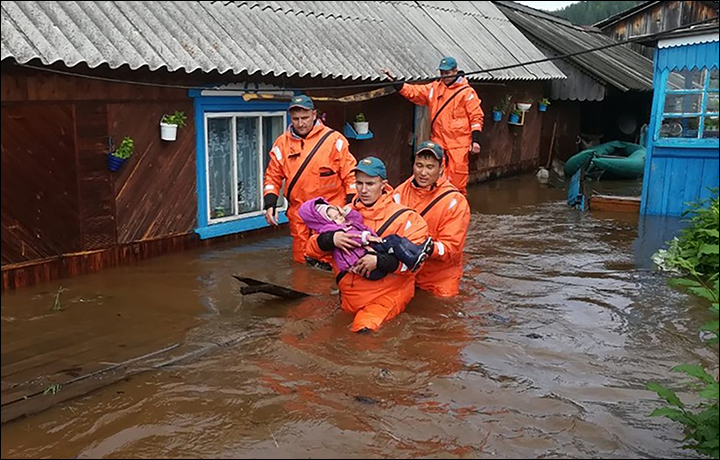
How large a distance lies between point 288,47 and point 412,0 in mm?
6527

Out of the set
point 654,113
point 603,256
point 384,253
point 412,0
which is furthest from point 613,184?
point 384,253

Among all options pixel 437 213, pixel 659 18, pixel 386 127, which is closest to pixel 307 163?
pixel 437 213

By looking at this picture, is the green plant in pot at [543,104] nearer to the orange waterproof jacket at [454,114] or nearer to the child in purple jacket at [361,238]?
the orange waterproof jacket at [454,114]

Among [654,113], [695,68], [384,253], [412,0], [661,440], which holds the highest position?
[412,0]

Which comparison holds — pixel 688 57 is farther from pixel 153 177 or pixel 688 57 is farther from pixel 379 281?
pixel 153 177

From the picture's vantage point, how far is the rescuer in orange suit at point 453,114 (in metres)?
9.01

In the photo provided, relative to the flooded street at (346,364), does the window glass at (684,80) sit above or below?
above

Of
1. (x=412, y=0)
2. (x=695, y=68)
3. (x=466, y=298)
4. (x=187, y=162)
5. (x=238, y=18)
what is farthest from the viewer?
(x=412, y=0)

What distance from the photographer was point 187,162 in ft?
26.8

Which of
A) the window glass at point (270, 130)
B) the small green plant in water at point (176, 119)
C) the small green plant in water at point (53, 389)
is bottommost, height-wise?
the small green plant in water at point (53, 389)

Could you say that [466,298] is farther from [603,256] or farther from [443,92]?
[443,92]

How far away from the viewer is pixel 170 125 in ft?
25.1

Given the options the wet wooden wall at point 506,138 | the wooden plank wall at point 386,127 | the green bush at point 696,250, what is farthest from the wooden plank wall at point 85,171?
the wet wooden wall at point 506,138

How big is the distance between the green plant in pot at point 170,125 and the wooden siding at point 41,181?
111cm
